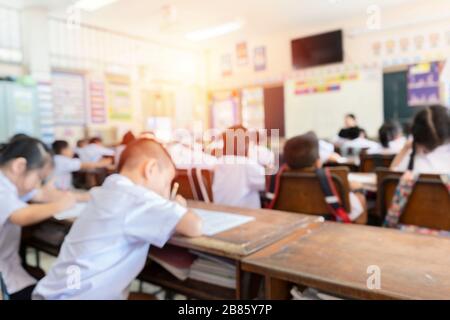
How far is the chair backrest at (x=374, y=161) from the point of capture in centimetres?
234

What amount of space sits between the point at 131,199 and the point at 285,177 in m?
0.89

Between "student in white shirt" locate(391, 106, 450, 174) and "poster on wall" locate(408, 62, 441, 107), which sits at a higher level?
"poster on wall" locate(408, 62, 441, 107)

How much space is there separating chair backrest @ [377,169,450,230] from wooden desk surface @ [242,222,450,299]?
1.73 ft

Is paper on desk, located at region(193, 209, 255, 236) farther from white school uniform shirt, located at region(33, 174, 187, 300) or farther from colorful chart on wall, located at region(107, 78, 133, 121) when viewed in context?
colorful chart on wall, located at region(107, 78, 133, 121)

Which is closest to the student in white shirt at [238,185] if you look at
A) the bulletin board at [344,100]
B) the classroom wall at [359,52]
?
the classroom wall at [359,52]

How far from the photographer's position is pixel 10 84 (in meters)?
4.01

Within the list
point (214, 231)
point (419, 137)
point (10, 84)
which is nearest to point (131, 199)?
point (214, 231)

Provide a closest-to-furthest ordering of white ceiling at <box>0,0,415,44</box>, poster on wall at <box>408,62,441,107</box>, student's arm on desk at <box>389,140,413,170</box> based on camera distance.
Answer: student's arm on desk at <box>389,140,413,170</box> → poster on wall at <box>408,62,441,107</box> → white ceiling at <box>0,0,415,44</box>

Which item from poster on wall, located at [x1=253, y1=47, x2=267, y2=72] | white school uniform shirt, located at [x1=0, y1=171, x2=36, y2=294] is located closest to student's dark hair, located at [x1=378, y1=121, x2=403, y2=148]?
white school uniform shirt, located at [x1=0, y1=171, x2=36, y2=294]

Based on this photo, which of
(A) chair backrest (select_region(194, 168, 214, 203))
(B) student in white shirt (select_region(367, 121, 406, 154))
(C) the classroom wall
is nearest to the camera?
(A) chair backrest (select_region(194, 168, 214, 203))

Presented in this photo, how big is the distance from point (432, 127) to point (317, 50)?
4199mm

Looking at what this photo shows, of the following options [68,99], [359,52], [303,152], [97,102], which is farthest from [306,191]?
[97,102]

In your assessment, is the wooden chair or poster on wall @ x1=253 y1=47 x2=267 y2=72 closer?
the wooden chair

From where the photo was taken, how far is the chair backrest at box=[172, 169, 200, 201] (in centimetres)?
103
